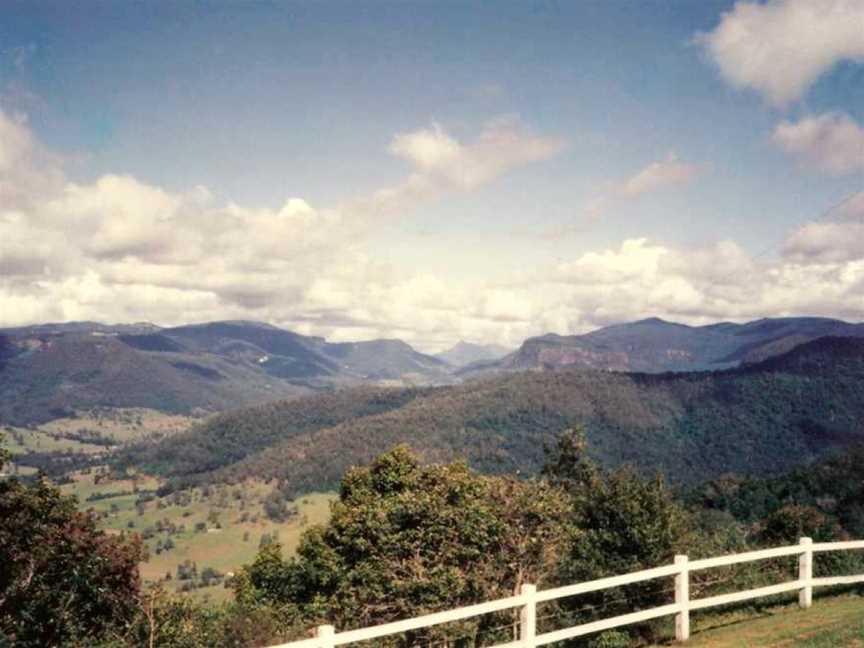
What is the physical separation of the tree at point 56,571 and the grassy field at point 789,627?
1722 centimetres

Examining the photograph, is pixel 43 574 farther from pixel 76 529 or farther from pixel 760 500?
pixel 760 500

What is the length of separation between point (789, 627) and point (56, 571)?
75.8 ft

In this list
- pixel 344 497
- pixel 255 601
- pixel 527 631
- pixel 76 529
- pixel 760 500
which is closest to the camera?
pixel 527 631

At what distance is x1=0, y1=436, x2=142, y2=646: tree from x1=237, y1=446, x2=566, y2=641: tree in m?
8.26

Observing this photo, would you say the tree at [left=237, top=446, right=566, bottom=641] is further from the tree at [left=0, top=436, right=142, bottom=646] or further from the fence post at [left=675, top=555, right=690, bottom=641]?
the fence post at [left=675, top=555, right=690, bottom=641]

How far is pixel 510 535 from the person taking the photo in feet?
90.9

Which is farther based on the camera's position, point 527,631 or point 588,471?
point 588,471

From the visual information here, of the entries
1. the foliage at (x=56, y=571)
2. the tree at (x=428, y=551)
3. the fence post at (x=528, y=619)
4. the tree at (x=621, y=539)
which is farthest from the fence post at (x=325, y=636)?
the tree at (x=428, y=551)

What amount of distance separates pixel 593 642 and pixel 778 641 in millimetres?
5464

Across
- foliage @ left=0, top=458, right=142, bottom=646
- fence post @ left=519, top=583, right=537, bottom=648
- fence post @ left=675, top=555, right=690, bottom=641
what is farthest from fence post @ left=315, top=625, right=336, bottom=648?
foliage @ left=0, top=458, right=142, bottom=646

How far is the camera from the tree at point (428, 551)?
25906mm

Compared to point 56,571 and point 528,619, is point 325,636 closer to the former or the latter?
point 528,619

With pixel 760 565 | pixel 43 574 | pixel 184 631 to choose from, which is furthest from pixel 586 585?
pixel 43 574

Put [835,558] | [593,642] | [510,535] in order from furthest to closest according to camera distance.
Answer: [510,535], [835,558], [593,642]
